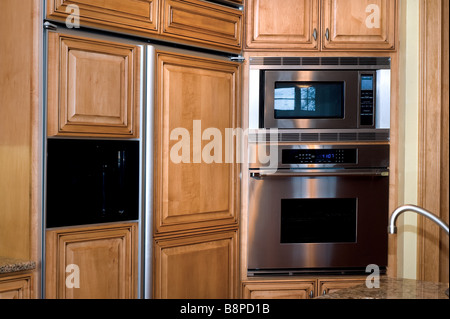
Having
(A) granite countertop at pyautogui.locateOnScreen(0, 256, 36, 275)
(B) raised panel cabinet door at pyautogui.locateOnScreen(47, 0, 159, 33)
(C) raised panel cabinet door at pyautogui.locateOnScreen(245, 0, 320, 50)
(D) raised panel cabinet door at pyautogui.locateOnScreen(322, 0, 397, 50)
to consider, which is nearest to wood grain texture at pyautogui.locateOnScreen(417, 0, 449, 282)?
(D) raised panel cabinet door at pyautogui.locateOnScreen(322, 0, 397, 50)

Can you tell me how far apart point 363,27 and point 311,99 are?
47 cm

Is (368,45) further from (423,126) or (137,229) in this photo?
(137,229)

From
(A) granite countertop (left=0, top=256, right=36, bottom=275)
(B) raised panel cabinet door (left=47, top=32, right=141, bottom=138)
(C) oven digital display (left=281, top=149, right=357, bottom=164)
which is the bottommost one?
(A) granite countertop (left=0, top=256, right=36, bottom=275)

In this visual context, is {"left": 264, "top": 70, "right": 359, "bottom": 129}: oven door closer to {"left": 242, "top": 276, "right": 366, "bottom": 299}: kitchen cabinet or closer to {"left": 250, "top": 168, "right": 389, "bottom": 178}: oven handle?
{"left": 250, "top": 168, "right": 389, "bottom": 178}: oven handle

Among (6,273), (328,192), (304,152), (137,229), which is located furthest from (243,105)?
(6,273)

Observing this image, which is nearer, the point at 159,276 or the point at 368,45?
the point at 159,276

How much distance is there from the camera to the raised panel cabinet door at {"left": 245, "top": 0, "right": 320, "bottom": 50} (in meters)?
2.89

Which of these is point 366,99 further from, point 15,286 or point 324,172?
point 15,286

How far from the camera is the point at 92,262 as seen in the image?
2.31 metres

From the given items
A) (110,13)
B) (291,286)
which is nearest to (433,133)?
(291,286)

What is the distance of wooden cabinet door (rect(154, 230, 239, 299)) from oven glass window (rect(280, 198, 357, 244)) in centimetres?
29
